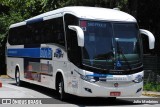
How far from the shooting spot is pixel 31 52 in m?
21.0

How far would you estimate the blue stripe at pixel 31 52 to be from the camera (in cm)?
1839

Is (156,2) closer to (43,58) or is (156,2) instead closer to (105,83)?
(43,58)

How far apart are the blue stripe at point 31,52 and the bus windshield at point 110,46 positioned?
3449 mm

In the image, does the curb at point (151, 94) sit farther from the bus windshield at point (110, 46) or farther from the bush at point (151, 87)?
the bus windshield at point (110, 46)

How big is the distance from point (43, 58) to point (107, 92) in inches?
205

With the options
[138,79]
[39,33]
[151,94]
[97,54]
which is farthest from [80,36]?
[151,94]

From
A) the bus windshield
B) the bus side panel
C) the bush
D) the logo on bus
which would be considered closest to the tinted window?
the logo on bus

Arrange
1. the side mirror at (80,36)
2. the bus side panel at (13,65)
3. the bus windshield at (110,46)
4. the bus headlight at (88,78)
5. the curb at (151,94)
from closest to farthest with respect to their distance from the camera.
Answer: the side mirror at (80,36) < the bus headlight at (88,78) < the bus windshield at (110,46) < the curb at (151,94) < the bus side panel at (13,65)

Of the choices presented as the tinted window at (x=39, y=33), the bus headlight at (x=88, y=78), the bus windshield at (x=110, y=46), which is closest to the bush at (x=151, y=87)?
the tinted window at (x=39, y=33)

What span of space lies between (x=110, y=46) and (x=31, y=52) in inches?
273

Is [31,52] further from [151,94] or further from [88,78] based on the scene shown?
[88,78]

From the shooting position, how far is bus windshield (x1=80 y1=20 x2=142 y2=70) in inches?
577

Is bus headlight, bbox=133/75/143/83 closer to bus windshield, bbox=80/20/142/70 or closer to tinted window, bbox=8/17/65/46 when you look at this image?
bus windshield, bbox=80/20/142/70

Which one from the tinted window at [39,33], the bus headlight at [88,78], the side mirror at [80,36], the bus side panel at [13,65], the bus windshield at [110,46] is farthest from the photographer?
the bus side panel at [13,65]
